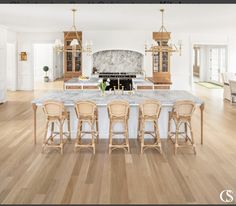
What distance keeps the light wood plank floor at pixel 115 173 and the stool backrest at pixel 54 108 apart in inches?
23.0

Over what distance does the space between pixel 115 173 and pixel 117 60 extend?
8808mm

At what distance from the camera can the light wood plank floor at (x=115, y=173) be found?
12.7ft

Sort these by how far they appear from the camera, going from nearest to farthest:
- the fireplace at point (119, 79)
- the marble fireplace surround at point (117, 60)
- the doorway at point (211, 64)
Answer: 1. the fireplace at point (119, 79)
2. the marble fireplace surround at point (117, 60)
3. the doorway at point (211, 64)

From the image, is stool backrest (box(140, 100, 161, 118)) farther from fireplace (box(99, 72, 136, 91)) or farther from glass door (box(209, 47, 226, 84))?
glass door (box(209, 47, 226, 84))

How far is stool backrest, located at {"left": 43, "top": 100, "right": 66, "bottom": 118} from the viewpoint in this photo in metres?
5.68

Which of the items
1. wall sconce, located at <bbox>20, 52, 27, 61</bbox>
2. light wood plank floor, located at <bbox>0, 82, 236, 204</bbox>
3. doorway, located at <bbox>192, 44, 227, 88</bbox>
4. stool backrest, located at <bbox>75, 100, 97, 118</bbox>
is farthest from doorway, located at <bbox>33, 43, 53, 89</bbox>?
stool backrest, located at <bbox>75, 100, 97, 118</bbox>

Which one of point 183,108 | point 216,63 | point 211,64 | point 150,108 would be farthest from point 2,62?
point 211,64

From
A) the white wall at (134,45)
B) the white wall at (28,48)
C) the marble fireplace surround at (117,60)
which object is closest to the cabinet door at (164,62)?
the white wall at (134,45)

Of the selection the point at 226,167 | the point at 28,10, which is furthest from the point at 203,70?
the point at 226,167

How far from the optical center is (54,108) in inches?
225

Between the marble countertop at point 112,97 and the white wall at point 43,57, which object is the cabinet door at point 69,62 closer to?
the marble countertop at point 112,97

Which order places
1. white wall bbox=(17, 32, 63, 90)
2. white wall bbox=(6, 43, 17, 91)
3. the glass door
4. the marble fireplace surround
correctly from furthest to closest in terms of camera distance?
the glass door → white wall bbox=(6, 43, 17, 91) → white wall bbox=(17, 32, 63, 90) → the marble fireplace surround

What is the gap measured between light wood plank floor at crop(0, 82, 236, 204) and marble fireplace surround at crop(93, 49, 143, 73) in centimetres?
646

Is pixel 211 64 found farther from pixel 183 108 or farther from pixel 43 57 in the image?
pixel 183 108
